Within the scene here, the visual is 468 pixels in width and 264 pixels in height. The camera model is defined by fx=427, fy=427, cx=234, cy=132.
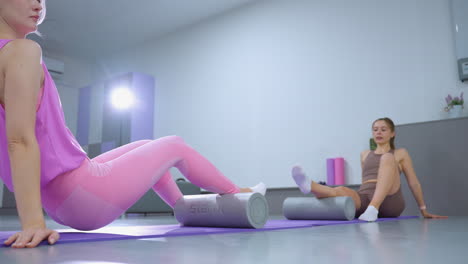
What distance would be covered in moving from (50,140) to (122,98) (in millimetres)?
5609

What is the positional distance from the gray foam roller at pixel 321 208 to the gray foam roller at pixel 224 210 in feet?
3.09

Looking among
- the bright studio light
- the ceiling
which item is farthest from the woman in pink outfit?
the bright studio light

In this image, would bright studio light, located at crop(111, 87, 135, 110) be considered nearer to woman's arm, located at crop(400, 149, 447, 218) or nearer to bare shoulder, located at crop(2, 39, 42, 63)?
woman's arm, located at crop(400, 149, 447, 218)

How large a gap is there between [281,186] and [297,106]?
3.13ft

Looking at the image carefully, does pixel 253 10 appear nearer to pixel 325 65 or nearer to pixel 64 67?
pixel 325 65

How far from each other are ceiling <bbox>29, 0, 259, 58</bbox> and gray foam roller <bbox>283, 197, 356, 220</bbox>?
3.41m

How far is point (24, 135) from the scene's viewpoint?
1217 mm

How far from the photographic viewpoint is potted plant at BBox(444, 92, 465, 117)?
369 centimetres

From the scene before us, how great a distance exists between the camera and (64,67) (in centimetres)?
743

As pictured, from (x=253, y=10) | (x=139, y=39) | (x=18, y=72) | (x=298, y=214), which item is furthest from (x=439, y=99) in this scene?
(x=139, y=39)

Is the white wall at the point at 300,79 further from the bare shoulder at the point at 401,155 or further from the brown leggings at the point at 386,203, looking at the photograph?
the brown leggings at the point at 386,203

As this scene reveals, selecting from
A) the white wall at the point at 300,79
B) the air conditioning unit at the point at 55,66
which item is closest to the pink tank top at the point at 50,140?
the white wall at the point at 300,79

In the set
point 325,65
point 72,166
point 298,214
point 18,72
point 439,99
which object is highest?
point 325,65

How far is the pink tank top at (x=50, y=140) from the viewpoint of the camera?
4.33 feet
